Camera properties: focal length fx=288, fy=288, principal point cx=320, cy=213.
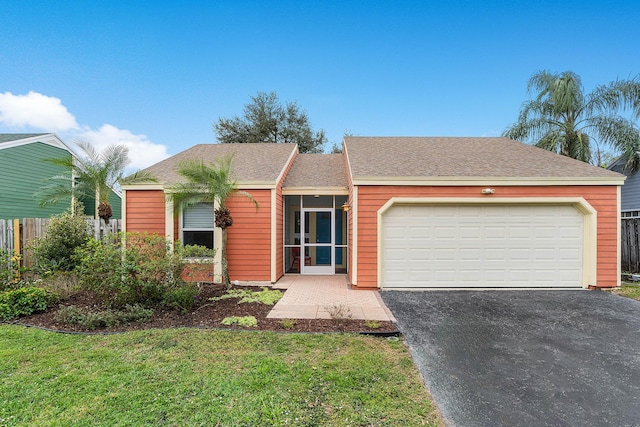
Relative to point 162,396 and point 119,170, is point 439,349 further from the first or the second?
point 119,170

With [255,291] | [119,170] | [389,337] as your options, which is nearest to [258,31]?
[119,170]

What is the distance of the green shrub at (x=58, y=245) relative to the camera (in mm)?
7363

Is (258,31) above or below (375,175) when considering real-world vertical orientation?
above

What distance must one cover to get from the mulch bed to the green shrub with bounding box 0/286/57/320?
0.16 metres

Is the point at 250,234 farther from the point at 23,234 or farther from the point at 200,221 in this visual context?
the point at 23,234

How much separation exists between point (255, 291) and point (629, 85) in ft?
51.3

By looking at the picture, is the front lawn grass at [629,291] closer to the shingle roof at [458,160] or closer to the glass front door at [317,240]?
the shingle roof at [458,160]

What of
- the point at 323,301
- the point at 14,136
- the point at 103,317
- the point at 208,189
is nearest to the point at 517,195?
the point at 323,301

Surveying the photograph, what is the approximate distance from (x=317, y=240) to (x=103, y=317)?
19.9ft

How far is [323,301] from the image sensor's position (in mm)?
6305

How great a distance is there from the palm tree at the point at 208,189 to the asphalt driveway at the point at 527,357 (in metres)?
4.50

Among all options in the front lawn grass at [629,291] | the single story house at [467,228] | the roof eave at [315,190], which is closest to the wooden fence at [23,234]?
the single story house at [467,228]

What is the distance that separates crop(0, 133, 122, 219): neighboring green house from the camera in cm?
1159

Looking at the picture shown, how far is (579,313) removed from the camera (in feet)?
18.4
